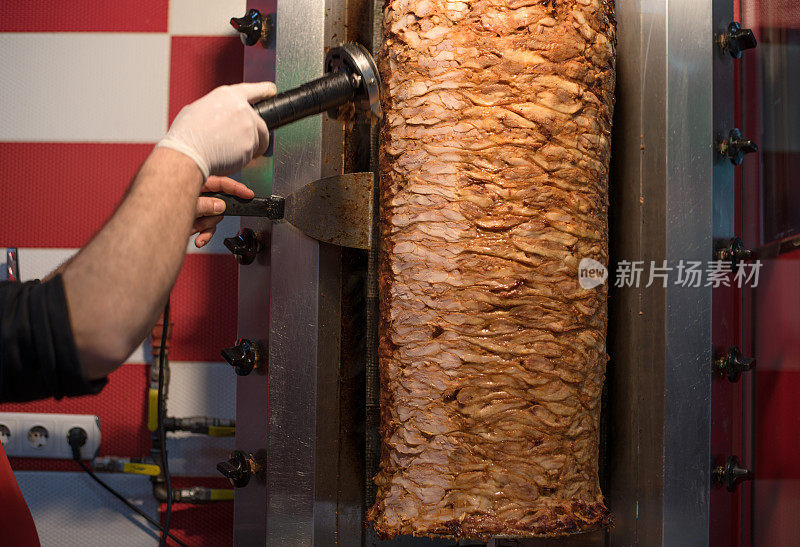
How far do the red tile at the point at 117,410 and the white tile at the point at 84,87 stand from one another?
1.97ft

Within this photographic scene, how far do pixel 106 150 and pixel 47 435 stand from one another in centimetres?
71

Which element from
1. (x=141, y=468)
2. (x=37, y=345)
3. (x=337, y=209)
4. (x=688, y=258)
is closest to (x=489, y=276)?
(x=337, y=209)

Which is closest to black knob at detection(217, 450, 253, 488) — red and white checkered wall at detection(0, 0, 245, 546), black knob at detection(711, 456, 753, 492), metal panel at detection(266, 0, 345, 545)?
metal panel at detection(266, 0, 345, 545)

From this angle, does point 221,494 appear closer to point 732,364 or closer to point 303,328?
point 303,328

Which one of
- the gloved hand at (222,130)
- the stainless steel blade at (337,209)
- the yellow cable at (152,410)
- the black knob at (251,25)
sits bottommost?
the yellow cable at (152,410)

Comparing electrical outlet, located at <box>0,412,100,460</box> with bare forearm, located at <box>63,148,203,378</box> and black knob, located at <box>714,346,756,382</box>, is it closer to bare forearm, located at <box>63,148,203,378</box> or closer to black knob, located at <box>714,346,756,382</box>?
bare forearm, located at <box>63,148,203,378</box>

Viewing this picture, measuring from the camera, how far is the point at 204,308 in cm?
155

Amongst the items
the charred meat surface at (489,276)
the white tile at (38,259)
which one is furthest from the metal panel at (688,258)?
the white tile at (38,259)

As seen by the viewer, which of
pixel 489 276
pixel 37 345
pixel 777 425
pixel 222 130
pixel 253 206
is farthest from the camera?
pixel 777 425

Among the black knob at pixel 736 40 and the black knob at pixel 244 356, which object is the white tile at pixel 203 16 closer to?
the black knob at pixel 244 356

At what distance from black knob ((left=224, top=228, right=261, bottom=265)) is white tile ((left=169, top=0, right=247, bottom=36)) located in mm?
647

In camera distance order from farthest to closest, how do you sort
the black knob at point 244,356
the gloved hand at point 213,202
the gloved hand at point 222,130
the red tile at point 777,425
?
the red tile at point 777,425
the black knob at point 244,356
the gloved hand at point 213,202
the gloved hand at point 222,130

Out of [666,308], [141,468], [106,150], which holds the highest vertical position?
[106,150]

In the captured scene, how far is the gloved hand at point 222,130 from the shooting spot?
816 mm
